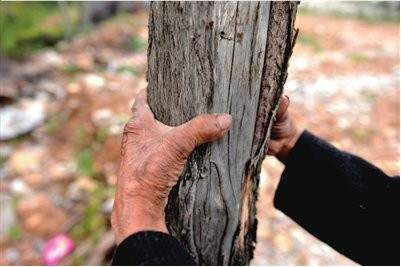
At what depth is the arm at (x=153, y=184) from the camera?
112 centimetres

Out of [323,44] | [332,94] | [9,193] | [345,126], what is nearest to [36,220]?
[9,193]

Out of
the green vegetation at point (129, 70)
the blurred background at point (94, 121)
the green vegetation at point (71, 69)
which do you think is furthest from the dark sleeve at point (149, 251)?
the green vegetation at point (129, 70)

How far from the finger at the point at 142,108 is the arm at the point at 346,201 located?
69 centimetres

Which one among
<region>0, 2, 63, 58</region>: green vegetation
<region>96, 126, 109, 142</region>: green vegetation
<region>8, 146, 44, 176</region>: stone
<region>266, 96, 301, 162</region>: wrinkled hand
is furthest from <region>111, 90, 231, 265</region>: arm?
<region>0, 2, 63, 58</region>: green vegetation

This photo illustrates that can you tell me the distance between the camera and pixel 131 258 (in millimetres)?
1099

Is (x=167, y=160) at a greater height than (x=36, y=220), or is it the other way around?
(x=167, y=160)

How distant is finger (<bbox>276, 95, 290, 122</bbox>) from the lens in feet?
4.99

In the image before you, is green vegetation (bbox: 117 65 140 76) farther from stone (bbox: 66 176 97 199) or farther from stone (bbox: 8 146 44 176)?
stone (bbox: 66 176 97 199)

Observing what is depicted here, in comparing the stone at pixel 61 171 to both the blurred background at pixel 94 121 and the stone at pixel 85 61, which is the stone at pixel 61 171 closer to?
the blurred background at pixel 94 121

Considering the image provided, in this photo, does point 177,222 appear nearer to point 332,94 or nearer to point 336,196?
point 336,196

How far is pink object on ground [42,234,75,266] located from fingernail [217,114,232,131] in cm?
231

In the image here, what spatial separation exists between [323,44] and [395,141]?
522 centimetres

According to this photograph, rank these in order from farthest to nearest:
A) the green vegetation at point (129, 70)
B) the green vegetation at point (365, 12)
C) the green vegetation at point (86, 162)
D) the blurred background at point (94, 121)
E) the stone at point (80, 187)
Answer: the green vegetation at point (365, 12)
the green vegetation at point (129, 70)
the green vegetation at point (86, 162)
the stone at point (80, 187)
the blurred background at point (94, 121)

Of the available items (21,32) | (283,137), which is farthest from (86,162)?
(21,32)
